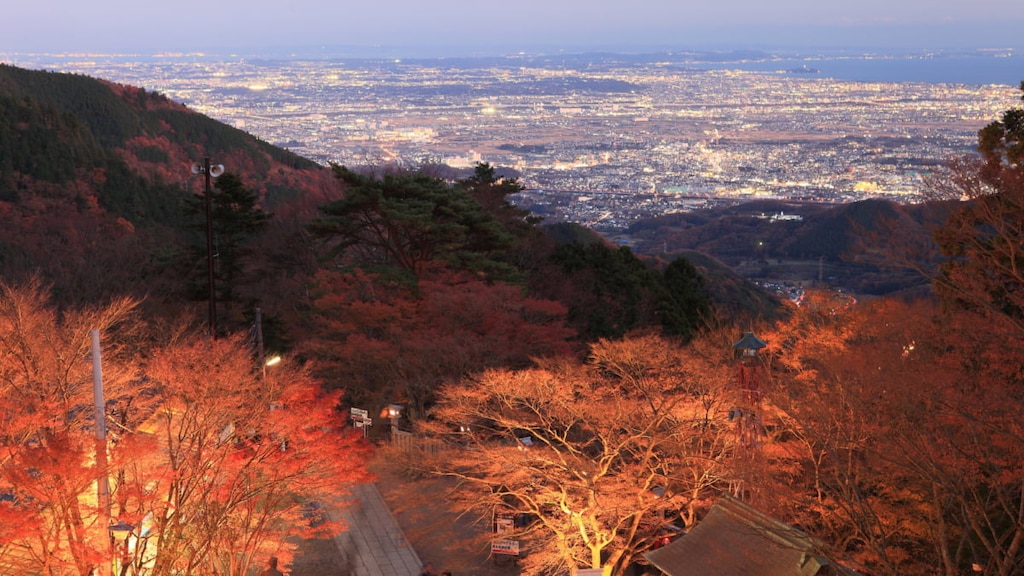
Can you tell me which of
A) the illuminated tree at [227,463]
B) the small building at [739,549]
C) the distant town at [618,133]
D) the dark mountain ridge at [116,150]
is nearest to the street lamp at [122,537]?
the illuminated tree at [227,463]

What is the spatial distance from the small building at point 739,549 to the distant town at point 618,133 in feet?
171

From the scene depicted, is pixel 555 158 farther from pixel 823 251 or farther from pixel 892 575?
pixel 892 575

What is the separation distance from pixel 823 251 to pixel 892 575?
5838 cm

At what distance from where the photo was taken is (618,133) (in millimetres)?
148000

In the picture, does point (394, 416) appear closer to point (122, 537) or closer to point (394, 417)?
point (394, 417)

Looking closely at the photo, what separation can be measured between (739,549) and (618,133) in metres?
139

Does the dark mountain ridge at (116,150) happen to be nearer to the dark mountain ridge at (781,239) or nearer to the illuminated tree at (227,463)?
the dark mountain ridge at (781,239)

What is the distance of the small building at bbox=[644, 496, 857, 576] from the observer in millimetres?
12289

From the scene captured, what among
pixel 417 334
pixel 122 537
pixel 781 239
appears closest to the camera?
pixel 122 537

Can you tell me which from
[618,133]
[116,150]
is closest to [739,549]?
[116,150]

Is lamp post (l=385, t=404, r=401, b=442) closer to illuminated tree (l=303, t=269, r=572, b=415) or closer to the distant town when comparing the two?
illuminated tree (l=303, t=269, r=572, b=415)

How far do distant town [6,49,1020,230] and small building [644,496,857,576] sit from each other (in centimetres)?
5222

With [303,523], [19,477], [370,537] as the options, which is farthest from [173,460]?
[370,537]

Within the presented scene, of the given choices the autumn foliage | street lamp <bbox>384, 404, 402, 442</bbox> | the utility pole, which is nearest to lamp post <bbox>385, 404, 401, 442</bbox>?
street lamp <bbox>384, 404, 402, 442</bbox>
